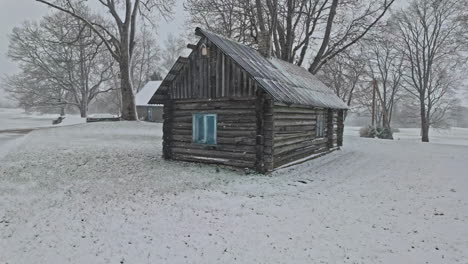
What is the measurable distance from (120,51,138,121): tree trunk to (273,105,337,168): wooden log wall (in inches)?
661

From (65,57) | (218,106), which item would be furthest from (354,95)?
(65,57)

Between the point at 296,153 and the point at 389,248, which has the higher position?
the point at 296,153

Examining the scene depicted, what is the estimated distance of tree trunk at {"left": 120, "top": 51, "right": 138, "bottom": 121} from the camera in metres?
24.6

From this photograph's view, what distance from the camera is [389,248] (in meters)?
4.80

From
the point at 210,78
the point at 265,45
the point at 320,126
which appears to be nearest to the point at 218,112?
the point at 210,78

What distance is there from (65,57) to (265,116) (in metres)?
33.4

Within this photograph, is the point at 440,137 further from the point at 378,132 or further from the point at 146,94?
the point at 146,94

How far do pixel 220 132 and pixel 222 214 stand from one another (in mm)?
4776

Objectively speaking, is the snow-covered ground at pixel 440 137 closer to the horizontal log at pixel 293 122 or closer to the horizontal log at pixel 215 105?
the horizontal log at pixel 293 122

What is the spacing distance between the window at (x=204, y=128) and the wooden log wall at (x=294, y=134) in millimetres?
2311

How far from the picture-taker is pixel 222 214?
20.1 feet

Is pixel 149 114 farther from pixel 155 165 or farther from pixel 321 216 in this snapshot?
pixel 321 216

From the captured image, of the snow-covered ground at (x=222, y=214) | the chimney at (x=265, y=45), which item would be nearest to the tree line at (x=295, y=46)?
the chimney at (x=265, y=45)

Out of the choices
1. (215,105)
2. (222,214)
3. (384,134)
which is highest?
(215,105)
